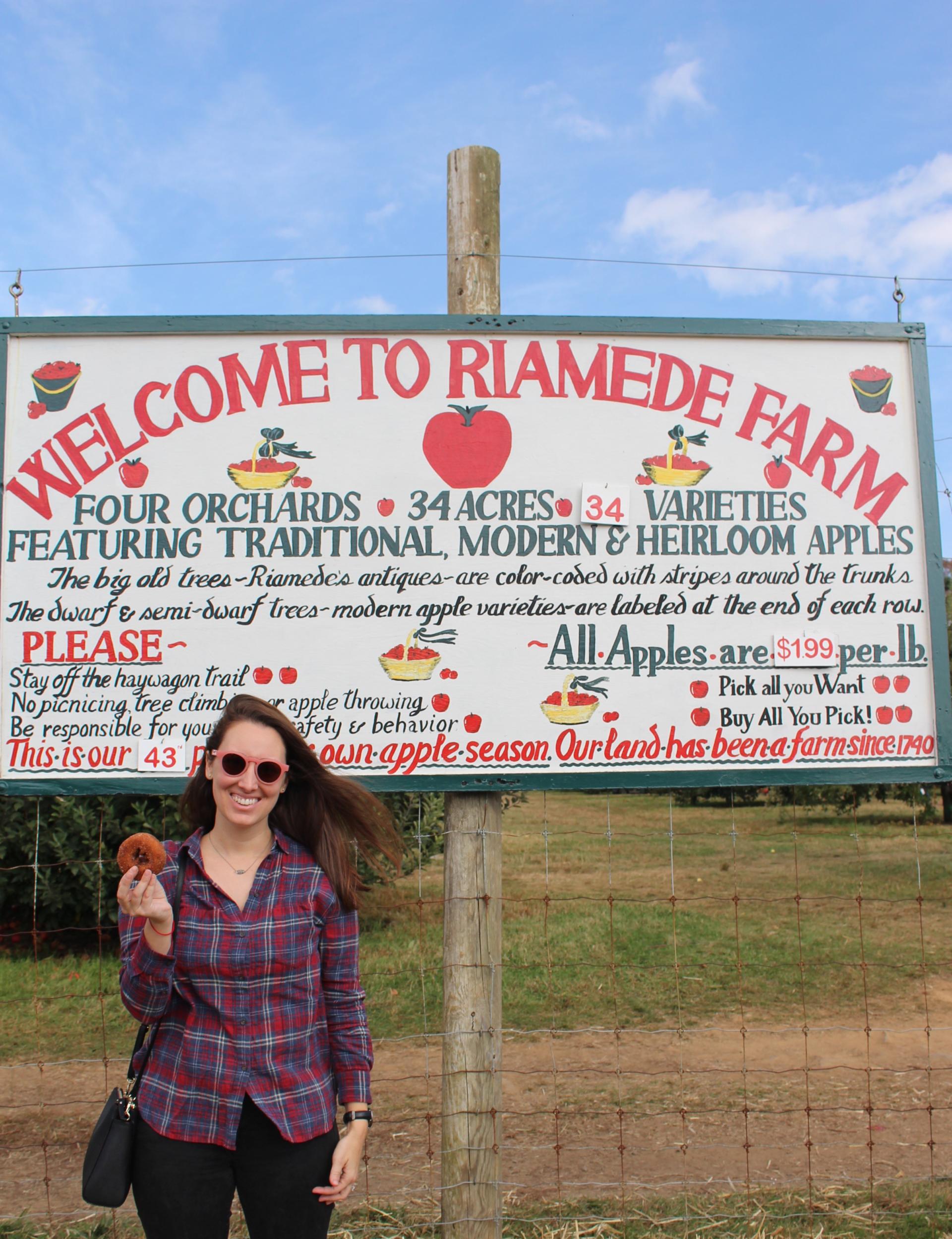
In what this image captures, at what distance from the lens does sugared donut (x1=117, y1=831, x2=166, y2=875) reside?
207 cm

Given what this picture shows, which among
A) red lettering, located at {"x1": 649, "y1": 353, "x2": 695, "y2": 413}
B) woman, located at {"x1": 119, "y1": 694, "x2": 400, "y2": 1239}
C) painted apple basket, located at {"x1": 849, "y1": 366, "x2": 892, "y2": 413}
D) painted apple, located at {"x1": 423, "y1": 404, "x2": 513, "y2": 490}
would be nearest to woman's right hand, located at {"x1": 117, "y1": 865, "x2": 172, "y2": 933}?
woman, located at {"x1": 119, "y1": 694, "x2": 400, "y2": 1239}

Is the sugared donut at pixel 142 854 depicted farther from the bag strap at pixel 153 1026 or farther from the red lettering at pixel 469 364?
the red lettering at pixel 469 364

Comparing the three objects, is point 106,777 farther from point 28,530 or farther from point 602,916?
point 602,916

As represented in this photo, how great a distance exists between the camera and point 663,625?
3.56 meters

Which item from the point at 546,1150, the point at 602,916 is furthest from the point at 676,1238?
the point at 602,916

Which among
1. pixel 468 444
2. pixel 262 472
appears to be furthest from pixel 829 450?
pixel 262 472

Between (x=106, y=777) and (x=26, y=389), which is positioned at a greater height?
(x=26, y=389)

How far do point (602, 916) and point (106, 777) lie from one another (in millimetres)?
7120

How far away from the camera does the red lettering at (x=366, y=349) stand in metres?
3.62

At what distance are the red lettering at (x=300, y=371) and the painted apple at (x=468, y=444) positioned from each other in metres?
0.42

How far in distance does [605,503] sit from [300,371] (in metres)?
1.20

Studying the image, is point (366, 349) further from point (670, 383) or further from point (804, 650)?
point (804, 650)

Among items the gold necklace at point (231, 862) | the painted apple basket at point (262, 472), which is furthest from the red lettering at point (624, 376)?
the gold necklace at point (231, 862)

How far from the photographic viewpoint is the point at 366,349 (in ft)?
11.9
